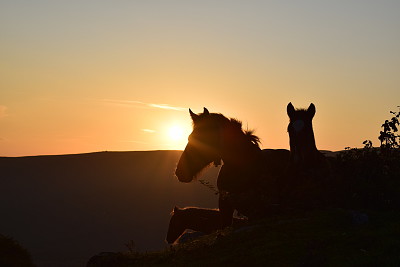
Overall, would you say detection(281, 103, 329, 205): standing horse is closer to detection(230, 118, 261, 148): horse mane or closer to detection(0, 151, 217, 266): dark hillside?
detection(230, 118, 261, 148): horse mane

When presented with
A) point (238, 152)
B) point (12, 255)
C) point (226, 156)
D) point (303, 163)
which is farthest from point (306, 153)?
point (12, 255)

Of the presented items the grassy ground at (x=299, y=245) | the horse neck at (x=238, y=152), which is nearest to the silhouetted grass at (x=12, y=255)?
the grassy ground at (x=299, y=245)

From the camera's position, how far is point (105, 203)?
145 ft

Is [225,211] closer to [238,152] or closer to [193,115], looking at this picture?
[238,152]

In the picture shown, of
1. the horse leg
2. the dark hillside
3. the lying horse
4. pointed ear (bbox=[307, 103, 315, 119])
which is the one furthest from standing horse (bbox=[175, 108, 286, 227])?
the dark hillside

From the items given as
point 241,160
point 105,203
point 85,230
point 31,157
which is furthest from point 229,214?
point 31,157

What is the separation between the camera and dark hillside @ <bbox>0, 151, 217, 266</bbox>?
31.9 m

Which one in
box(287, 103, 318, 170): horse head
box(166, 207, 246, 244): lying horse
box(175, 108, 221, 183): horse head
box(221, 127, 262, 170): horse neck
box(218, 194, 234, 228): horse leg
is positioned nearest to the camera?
box(287, 103, 318, 170): horse head

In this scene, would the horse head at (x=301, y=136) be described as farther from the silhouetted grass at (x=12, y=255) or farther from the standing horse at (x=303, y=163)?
the silhouetted grass at (x=12, y=255)

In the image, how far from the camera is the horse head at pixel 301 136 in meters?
10.4

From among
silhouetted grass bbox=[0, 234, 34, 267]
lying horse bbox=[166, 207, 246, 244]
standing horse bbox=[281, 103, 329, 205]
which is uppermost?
standing horse bbox=[281, 103, 329, 205]

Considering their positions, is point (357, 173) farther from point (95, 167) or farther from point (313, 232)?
point (95, 167)

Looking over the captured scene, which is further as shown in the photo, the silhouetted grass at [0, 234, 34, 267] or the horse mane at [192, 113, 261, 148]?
the horse mane at [192, 113, 261, 148]

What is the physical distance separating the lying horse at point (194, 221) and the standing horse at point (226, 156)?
1134 millimetres
